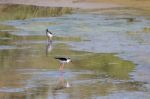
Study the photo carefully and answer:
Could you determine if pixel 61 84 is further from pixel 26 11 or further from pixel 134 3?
pixel 134 3

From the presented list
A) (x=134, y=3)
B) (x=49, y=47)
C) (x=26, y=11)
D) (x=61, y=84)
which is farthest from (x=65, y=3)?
(x=61, y=84)

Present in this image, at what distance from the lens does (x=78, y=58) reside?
63.8 ft

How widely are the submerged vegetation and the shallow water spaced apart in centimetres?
245

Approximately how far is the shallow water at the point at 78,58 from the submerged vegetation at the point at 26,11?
2454 millimetres

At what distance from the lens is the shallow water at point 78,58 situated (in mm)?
14305

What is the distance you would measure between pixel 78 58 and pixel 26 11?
57.1 ft

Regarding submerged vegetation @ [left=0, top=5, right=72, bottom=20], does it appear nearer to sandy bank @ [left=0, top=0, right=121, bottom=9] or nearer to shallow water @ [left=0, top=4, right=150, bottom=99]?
sandy bank @ [left=0, top=0, right=121, bottom=9]

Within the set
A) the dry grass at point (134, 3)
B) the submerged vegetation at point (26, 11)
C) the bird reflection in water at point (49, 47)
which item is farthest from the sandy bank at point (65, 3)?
the bird reflection in water at point (49, 47)

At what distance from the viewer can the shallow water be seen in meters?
14.3

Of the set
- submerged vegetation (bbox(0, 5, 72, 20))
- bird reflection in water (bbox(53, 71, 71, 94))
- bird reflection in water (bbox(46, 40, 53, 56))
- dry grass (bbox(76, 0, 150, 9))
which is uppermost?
bird reflection in water (bbox(53, 71, 71, 94))

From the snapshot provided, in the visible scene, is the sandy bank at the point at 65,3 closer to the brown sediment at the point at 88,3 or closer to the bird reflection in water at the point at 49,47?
the brown sediment at the point at 88,3

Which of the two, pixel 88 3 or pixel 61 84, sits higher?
pixel 61 84

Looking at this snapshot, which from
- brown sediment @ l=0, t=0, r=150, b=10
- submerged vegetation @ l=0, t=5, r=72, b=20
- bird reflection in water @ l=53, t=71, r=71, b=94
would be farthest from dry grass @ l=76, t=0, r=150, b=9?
bird reflection in water @ l=53, t=71, r=71, b=94

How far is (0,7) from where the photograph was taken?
39.0 meters
